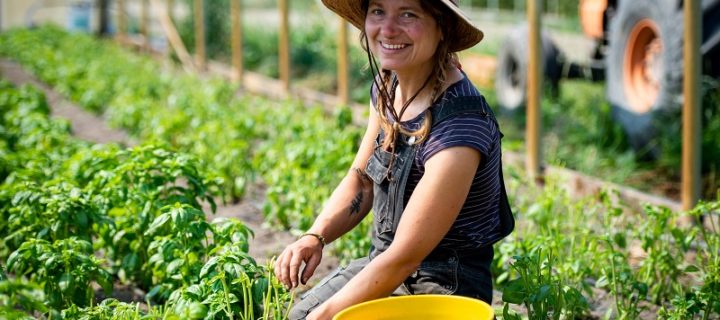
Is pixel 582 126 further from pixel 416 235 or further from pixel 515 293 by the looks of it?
pixel 416 235

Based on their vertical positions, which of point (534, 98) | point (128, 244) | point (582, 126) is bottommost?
point (582, 126)

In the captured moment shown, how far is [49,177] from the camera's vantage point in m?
4.66

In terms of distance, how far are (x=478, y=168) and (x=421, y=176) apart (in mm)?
158

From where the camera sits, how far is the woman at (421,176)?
8.74 feet

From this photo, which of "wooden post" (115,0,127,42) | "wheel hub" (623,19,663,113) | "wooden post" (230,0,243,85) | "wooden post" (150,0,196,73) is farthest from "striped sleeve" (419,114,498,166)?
"wooden post" (115,0,127,42)

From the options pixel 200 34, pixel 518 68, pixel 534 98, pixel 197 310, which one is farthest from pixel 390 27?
pixel 200 34

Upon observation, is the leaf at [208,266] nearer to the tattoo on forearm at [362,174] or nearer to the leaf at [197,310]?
the leaf at [197,310]

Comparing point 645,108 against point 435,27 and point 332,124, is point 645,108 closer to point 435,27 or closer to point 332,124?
point 332,124

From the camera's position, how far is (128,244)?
13.2 ft

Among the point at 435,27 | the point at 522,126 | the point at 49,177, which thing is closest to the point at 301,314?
the point at 435,27

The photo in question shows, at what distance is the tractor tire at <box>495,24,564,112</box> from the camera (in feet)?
26.3

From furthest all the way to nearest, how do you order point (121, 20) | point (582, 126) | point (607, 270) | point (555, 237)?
1. point (121, 20)
2. point (582, 126)
3. point (555, 237)
4. point (607, 270)

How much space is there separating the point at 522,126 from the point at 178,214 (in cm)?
501

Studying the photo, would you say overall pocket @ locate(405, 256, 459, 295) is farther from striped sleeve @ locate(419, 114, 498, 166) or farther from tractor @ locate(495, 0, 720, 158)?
tractor @ locate(495, 0, 720, 158)
